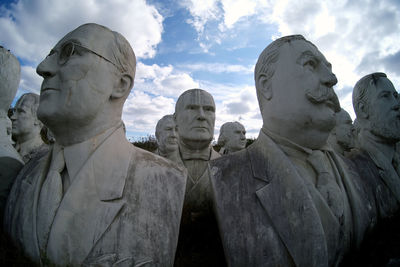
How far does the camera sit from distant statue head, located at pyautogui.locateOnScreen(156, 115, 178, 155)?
6.64 meters

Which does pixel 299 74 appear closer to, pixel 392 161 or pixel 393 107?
pixel 393 107

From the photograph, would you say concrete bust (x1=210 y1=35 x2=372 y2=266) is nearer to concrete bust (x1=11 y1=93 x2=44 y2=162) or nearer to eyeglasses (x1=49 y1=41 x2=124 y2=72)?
eyeglasses (x1=49 y1=41 x2=124 y2=72)

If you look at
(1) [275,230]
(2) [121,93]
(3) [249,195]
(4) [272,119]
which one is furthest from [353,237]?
(2) [121,93]

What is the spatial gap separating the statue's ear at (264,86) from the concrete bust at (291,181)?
0.01 m

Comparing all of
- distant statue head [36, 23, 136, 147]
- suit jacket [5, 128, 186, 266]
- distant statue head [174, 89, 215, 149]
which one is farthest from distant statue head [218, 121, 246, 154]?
distant statue head [36, 23, 136, 147]

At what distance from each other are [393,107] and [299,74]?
1950 mm

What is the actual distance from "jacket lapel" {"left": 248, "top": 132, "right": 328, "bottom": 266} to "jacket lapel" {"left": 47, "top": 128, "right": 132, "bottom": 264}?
4.11 ft

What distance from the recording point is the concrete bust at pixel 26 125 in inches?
231

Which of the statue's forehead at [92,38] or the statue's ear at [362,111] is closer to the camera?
the statue's forehead at [92,38]

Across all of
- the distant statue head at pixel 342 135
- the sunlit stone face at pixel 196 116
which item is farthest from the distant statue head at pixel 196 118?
→ the distant statue head at pixel 342 135

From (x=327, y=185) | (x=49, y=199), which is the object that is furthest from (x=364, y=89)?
(x=49, y=199)

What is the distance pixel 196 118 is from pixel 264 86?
1650 millimetres

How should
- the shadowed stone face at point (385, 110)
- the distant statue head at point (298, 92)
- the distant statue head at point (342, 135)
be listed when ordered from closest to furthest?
the distant statue head at point (298, 92) → the shadowed stone face at point (385, 110) → the distant statue head at point (342, 135)

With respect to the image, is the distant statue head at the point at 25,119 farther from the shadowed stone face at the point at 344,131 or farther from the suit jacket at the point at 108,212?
the shadowed stone face at the point at 344,131
